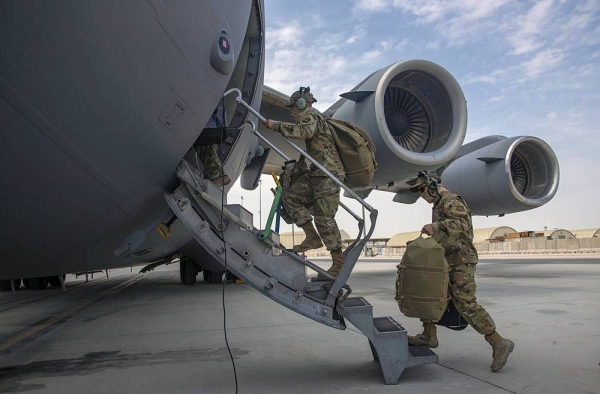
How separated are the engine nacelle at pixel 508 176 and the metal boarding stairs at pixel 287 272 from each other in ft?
24.7

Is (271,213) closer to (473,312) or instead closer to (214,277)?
(473,312)

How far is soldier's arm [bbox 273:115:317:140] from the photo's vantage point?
3.53 meters

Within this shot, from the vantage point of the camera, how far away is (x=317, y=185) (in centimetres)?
367

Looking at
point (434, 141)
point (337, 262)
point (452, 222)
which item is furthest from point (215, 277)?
point (452, 222)

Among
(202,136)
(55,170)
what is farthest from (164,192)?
(55,170)

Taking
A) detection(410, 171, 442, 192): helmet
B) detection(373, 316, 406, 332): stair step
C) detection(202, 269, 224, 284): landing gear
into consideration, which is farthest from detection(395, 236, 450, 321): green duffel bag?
detection(202, 269, 224, 284): landing gear

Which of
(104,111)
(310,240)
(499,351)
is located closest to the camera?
(104,111)

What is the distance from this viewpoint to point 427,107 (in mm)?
8039

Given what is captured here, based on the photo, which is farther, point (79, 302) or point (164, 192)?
point (79, 302)

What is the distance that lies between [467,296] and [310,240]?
4.25 ft

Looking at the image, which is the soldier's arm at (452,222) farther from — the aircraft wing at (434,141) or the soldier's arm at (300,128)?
the aircraft wing at (434,141)

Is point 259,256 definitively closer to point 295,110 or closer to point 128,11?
point 295,110

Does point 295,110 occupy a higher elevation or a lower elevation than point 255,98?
lower

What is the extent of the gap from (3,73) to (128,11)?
0.74 m
